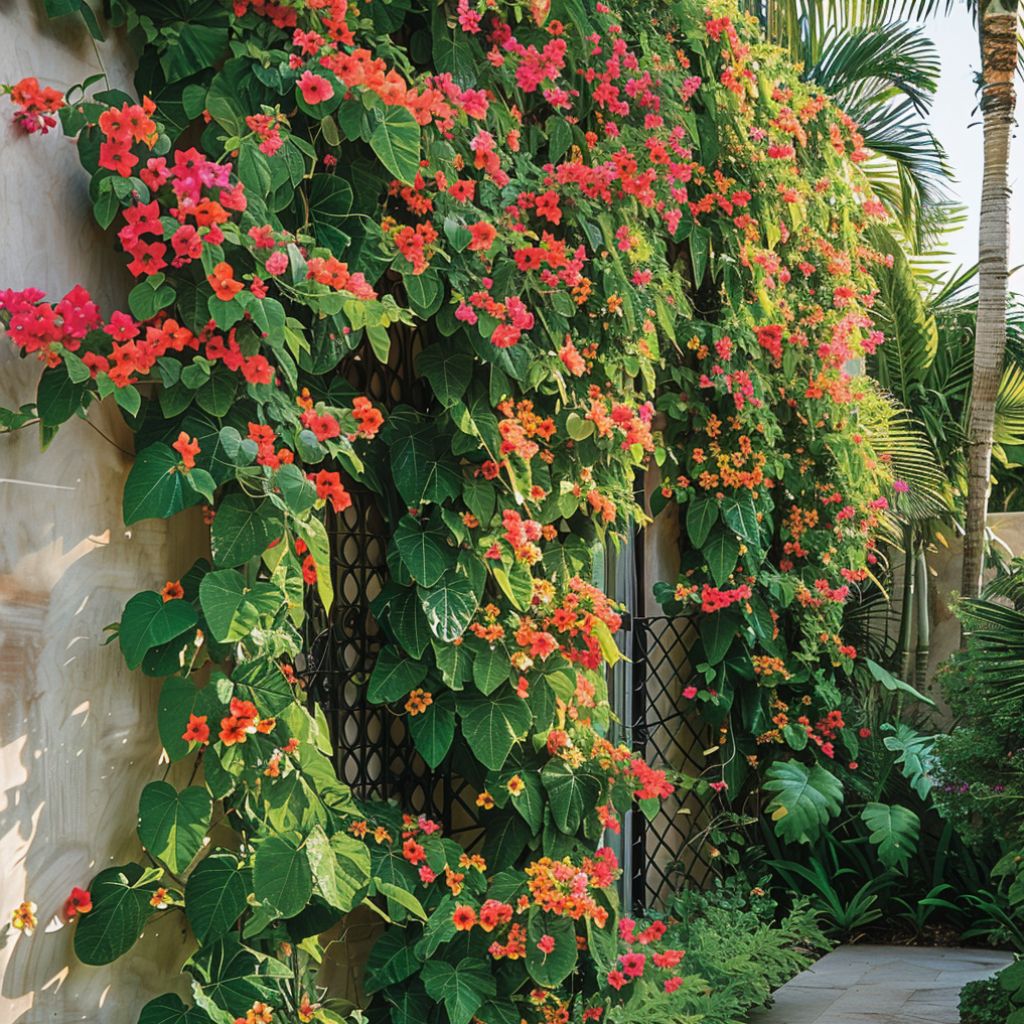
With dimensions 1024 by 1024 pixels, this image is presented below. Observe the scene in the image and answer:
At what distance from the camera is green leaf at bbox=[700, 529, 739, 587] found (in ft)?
15.8

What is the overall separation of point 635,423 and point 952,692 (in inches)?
73.2

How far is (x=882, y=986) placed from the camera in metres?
4.85

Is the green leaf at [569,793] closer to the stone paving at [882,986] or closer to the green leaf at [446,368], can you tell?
the green leaf at [446,368]

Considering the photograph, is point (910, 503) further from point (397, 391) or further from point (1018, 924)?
point (397, 391)

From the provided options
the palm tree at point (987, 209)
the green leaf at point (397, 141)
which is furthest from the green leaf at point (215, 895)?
the palm tree at point (987, 209)

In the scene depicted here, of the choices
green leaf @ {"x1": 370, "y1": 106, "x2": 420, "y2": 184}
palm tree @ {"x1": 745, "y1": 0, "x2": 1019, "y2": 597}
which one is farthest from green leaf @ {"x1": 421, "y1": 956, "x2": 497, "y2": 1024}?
palm tree @ {"x1": 745, "y1": 0, "x2": 1019, "y2": 597}

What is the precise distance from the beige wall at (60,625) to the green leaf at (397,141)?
1.72ft

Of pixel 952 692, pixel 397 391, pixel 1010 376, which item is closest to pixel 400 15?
pixel 397 391

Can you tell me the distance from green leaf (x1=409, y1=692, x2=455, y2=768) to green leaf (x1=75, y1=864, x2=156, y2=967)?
77 centimetres

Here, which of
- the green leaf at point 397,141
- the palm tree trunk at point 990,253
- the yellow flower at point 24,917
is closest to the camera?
the yellow flower at point 24,917

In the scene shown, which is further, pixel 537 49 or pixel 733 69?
pixel 733 69

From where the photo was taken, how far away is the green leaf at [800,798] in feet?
16.1

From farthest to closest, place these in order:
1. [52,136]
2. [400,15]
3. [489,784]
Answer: [489,784], [400,15], [52,136]

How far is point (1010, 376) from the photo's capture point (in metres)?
9.27
